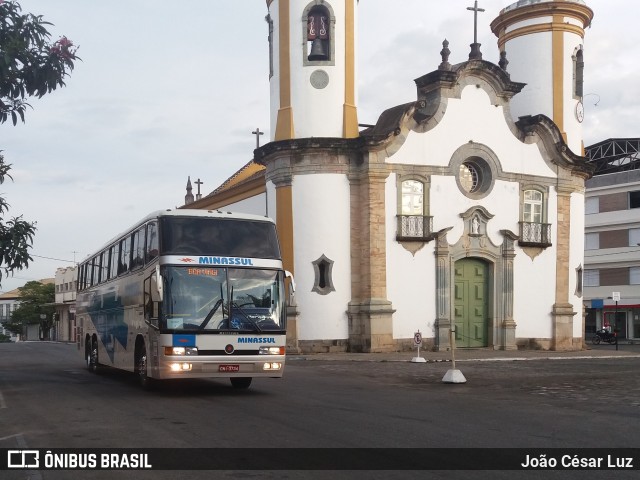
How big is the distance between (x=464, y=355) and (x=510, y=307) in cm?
455

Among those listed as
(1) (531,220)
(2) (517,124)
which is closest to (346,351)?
(1) (531,220)

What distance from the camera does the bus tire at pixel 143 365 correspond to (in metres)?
16.2

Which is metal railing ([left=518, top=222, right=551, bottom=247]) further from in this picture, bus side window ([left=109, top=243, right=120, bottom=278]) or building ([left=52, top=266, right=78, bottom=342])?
building ([left=52, top=266, right=78, bottom=342])

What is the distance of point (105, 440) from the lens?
9.86 meters

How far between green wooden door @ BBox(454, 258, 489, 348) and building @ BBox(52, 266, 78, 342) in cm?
6245

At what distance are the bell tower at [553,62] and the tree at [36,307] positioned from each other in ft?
241

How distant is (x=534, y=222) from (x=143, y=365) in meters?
21.2

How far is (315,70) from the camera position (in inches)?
1200

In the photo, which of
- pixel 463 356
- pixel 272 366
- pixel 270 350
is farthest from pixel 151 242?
pixel 463 356

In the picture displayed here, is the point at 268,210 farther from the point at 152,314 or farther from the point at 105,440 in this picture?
the point at 105,440

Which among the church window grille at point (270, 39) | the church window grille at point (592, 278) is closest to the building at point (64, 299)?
the church window grille at point (592, 278)

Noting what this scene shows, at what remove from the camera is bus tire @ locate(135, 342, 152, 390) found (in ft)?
53.1

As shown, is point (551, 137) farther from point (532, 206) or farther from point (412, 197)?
point (412, 197)

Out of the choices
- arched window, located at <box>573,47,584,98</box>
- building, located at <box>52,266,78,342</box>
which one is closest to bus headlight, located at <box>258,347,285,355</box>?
arched window, located at <box>573,47,584,98</box>
